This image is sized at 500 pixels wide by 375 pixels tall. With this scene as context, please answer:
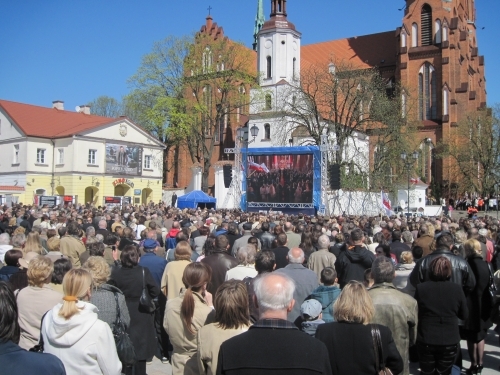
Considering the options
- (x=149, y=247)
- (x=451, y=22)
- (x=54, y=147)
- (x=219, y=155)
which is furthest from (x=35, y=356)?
(x=451, y=22)

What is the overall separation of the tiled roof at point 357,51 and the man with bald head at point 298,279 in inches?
1920

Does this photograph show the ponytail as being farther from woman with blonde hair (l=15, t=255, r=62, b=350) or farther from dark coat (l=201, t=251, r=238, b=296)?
dark coat (l=201, t=251, r=238, b=296)

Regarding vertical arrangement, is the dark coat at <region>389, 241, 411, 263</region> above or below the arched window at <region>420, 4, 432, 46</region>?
below

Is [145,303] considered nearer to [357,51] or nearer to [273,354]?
[273,354]

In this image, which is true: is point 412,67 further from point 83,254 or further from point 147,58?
point 83,254

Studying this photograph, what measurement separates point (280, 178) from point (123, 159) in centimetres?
1646

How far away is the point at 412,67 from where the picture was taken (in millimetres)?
49656

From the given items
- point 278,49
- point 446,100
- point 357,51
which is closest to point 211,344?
point 278,49

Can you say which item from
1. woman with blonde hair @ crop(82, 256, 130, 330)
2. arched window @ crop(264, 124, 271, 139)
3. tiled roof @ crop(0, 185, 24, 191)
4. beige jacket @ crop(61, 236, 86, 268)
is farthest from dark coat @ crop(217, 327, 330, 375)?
arched window @ crop(264, 124, 271, 139)

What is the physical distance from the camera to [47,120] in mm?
43656

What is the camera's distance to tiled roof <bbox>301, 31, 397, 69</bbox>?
5531 centimetres

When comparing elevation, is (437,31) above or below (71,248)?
above

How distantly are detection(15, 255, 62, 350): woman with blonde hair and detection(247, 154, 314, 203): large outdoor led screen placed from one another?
27865 millimetres

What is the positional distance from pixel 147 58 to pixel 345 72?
53.0 feet
